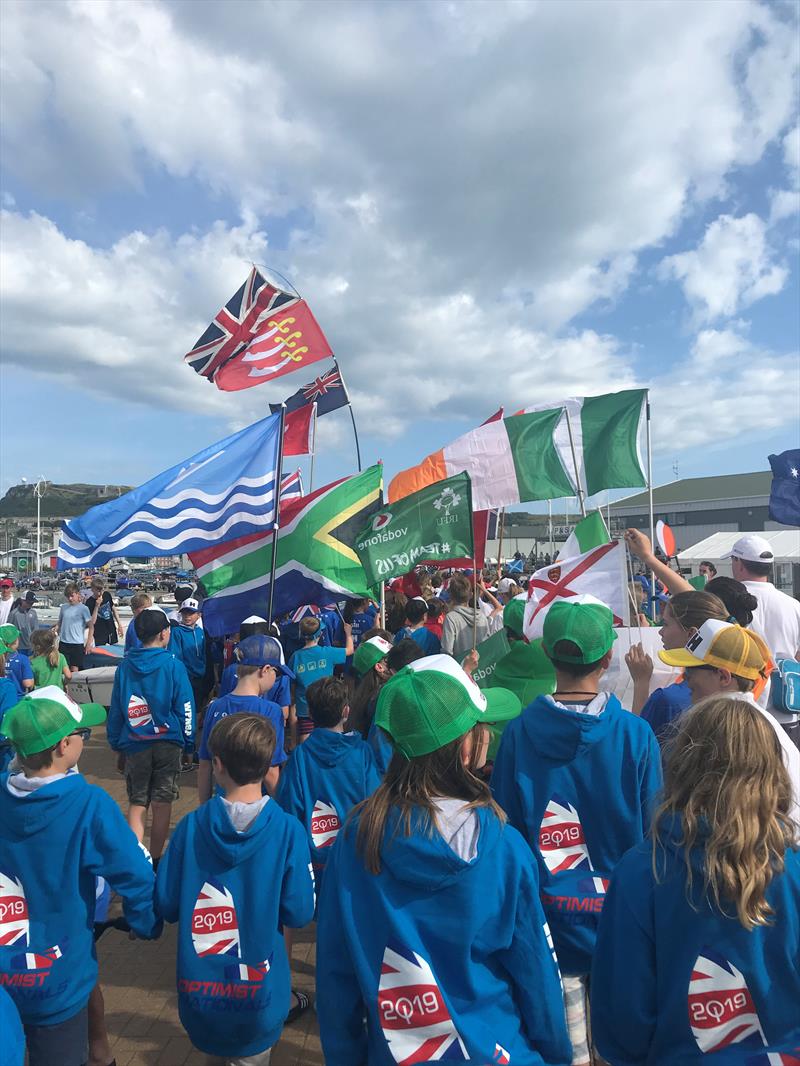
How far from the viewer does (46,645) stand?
24.1ft

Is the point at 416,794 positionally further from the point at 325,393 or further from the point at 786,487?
the point at 325,393

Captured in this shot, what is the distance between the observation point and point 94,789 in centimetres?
289

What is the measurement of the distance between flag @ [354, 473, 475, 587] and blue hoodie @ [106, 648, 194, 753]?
222 cm

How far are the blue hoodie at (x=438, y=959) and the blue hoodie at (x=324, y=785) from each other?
5.96ft

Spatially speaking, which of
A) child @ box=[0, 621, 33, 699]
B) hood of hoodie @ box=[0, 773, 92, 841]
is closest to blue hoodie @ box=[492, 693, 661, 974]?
hood of hoodie @ box=[0, 773, 92, 841]

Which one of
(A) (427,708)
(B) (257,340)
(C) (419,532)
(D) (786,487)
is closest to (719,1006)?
(A) (427,708)

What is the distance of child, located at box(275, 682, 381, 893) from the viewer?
3664mm

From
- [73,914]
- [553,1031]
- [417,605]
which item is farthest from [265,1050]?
[417,605]

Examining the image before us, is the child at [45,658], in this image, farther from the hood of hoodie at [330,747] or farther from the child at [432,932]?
the child at [432,932]

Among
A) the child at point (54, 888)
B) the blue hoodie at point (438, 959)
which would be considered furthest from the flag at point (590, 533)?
the blue hoodie at point (438, 959)

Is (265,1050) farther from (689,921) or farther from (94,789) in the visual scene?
(689,921)

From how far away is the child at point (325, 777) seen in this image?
12.0 ft

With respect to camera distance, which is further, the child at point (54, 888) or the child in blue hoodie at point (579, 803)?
the child at point (54, 888)

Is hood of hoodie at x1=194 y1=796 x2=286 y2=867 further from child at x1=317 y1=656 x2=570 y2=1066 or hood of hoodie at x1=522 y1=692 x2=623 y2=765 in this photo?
hood of hoodie at x1=522 y1=692 x2=623 y2=765
